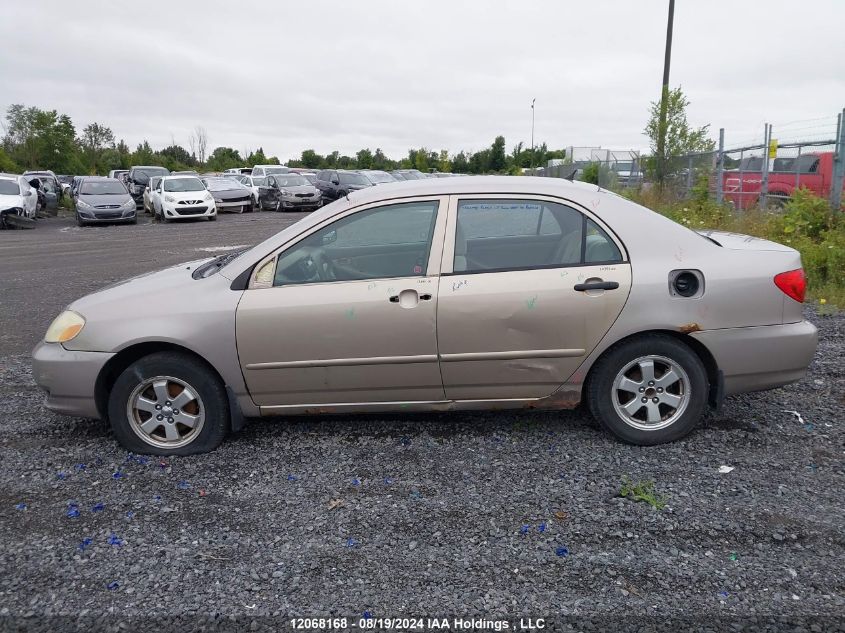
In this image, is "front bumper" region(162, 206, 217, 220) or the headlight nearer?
the headlight

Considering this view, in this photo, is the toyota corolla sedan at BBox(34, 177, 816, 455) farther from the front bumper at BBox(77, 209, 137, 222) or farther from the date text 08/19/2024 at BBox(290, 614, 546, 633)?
the front bumper at BBox(77, 209, 137, 222)

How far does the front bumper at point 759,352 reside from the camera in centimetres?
405

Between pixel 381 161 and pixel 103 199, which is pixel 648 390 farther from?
pixel 381 161

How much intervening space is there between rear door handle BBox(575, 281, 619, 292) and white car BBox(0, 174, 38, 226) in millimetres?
22024

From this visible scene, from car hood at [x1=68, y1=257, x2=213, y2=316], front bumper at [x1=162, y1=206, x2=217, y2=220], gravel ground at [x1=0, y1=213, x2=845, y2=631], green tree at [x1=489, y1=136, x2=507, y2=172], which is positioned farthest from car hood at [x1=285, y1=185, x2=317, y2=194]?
green tree at [x1=489, y1=136, x2=507, y2=172]

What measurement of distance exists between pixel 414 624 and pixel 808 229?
966cm

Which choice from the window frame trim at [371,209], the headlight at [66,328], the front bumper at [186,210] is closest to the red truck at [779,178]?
the window frame trim at [371,209]

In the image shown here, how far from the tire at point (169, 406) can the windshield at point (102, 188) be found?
21199 millimetres

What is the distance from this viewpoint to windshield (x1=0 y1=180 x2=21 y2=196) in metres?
21.8

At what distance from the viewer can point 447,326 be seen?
400cm

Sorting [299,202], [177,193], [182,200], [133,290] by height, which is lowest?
[133,290]

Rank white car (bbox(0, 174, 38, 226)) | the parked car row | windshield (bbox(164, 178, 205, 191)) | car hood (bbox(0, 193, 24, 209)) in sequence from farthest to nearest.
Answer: windshield (bbox(164, 178, 205, 191)), the parked car row, white car (bbox(0, 174, 38, 226)), car hood (bbox(0, 193, 24, 209))

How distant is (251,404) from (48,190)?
28.1 meters

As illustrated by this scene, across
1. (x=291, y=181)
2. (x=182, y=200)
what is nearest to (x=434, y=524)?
(x=182, y=200)
